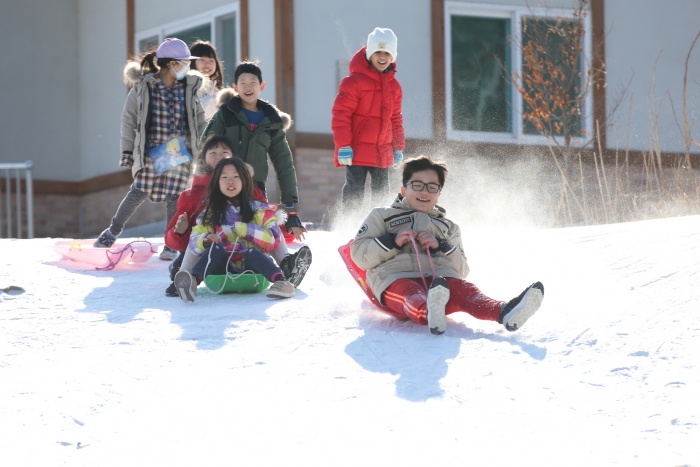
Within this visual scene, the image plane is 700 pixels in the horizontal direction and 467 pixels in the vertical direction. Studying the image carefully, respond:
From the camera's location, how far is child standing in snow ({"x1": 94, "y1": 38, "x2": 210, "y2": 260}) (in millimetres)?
6090

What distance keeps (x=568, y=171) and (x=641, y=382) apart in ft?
21.4

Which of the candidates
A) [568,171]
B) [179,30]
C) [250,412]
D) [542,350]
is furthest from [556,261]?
[179,30]

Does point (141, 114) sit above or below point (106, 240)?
above

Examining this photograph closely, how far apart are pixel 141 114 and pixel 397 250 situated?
257cm

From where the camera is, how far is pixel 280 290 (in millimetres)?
4566

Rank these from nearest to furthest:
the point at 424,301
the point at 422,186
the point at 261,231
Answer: the point at 424,301 → the point at 422,186 → the point at 261,231

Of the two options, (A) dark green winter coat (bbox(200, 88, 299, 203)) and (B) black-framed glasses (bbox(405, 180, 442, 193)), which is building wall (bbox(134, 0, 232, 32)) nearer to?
(A) dark green winter coat (bbox(200, 88, 299, 203))

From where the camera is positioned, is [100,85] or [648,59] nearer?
[648,59]

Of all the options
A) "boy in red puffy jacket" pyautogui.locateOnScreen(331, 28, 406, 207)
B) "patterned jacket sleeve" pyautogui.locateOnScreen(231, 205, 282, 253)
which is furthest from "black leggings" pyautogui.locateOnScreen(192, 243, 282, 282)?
"boy in red puffy jacket" pyautogui.locateOnScreen(331, 28, 406, 207)

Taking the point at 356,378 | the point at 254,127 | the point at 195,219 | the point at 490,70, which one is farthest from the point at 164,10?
the point at 356,378

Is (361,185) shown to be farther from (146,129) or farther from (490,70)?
(490,70)

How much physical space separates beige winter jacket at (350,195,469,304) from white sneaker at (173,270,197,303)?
824 millimetres

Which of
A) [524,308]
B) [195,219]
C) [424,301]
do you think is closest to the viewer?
[524,308]

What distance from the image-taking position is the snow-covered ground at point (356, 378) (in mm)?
2746
